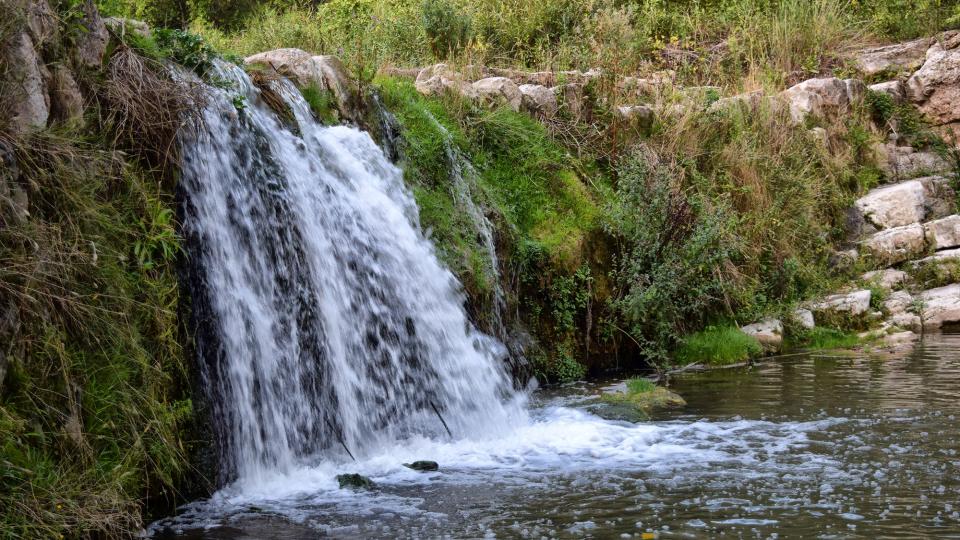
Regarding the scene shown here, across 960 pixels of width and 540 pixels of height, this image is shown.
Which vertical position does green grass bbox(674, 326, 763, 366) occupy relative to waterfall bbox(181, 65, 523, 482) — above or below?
below

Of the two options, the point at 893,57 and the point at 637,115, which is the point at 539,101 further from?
the point at 893,57

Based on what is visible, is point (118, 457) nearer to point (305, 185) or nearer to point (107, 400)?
point (107, 400)

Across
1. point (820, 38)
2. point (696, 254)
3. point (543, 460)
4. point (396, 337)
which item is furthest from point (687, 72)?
point (543, 460)

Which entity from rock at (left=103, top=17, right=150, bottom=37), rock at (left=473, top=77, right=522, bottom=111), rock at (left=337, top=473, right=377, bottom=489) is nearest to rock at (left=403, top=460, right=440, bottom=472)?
rock at (left=337, top=473, right=377, bottom=489)

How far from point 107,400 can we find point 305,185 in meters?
3.04

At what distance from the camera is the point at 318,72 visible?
29.9 feet

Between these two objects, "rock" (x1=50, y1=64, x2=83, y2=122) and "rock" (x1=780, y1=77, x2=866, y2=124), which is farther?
"rock" (x1=780, y1=77, x2=866, y2=124)

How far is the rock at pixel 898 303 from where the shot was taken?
1223 centimetres

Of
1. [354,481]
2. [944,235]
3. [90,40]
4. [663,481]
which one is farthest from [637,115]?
[90,40]

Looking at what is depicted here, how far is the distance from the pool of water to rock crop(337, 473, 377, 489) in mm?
77

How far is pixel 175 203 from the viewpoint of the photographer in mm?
6125

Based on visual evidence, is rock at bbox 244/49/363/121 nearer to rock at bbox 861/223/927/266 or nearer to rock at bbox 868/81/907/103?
rock at bbox 861/223/927/266

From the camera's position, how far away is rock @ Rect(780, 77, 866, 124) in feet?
47.4

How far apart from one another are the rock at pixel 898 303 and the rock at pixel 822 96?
307 centimetres
